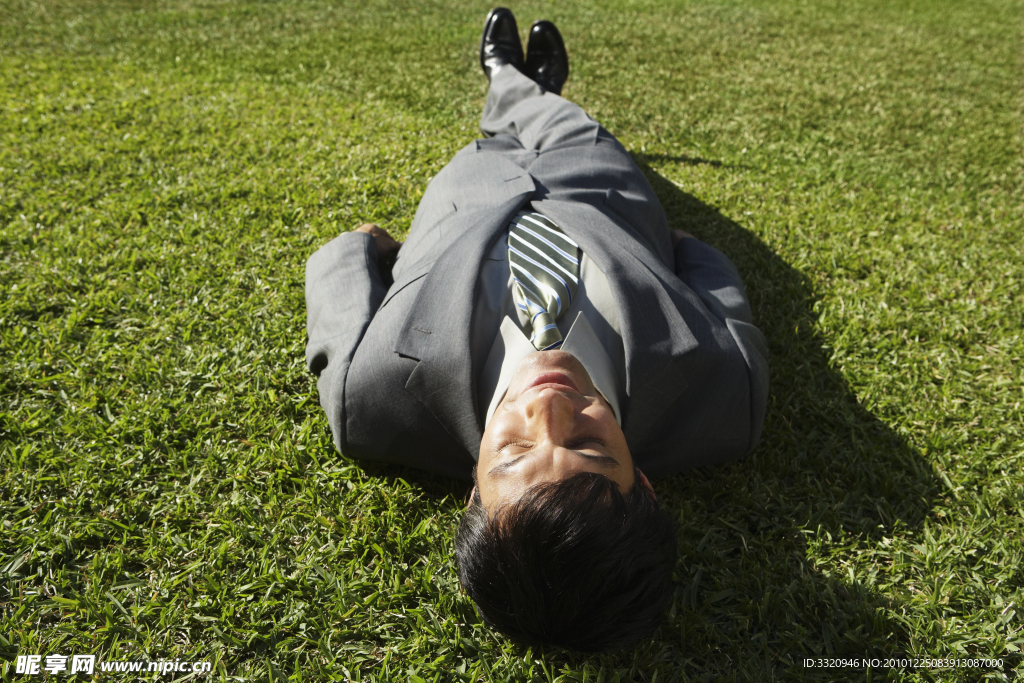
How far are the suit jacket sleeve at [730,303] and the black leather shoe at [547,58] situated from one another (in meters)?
2.23

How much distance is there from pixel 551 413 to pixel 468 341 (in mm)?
475

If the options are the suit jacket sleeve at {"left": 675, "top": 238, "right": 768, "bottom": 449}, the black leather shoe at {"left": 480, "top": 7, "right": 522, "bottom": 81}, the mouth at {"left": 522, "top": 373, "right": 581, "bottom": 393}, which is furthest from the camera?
the black leather shoe at {"left": 480, "top": 7, "right": 522, "bottom": 81}

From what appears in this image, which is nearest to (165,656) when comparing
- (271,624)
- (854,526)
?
(271,624)

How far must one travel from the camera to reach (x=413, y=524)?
2350 millimetres

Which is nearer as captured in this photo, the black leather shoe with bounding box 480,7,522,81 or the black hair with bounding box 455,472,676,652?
the black hair with bounding box 455,472,676,652

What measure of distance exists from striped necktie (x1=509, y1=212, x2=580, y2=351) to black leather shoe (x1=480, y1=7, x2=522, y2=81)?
2.57 metres

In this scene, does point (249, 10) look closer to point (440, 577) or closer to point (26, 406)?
point (26, 406)

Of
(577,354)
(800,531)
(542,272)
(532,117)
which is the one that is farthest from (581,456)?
(532,117)

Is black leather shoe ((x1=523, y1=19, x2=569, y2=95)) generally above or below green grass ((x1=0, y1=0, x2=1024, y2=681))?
above

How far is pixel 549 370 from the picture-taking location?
6.28ft

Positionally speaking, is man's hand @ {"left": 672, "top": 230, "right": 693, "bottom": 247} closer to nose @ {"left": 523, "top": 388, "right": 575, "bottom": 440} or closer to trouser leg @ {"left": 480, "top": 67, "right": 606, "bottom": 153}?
trouser leg @ {"left": 480, "top": 67, "right": 606, "bottom": 153}

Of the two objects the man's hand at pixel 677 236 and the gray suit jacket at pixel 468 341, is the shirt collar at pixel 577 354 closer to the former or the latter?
the gray suit jacket at pixel 468 341

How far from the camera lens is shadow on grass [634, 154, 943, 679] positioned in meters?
2.03

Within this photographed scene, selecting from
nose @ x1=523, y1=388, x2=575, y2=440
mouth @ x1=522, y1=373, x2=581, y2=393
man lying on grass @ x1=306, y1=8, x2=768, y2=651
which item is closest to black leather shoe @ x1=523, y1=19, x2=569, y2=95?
man lying on grass @ x1=306, y1=8, x2=768, y2=651
